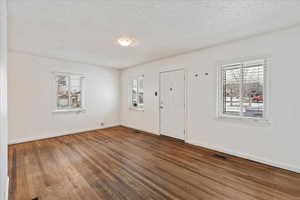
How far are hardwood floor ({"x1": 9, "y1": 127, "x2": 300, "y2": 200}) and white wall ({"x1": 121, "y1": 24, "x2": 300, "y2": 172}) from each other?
0.28 m

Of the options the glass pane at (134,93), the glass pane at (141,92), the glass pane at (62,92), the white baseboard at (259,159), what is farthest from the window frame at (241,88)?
the glass pane at (62,92)

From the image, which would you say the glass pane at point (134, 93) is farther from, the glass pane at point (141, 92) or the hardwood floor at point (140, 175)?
the hardwood floor at point (140, 175)

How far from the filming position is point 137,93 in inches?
221

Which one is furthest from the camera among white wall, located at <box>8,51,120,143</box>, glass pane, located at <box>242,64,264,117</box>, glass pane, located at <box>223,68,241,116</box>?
white wall, located at <box>8,51,120,143</box>

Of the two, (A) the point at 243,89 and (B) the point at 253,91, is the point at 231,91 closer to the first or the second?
(A) the point at 243,89

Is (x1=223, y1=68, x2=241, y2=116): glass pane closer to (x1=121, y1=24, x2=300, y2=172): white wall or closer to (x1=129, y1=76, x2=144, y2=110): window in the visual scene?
(x1=121, y1=24, x2=300, y2=172): white wall

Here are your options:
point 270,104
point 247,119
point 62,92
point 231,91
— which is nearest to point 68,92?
point 62,92

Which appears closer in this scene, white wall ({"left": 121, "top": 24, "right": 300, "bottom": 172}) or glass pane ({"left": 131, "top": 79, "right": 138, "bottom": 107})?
white wall ({"left": 121, "top": 24, "right": 300, "bottom": 172})

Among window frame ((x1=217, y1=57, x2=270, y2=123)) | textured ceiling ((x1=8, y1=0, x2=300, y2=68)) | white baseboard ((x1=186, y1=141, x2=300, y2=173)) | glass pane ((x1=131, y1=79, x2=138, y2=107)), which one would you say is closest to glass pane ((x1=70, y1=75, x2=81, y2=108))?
textured ceiling ((x1=8, y1=0, x2=300, y2=68))

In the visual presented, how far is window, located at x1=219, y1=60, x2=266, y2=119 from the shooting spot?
2818mm

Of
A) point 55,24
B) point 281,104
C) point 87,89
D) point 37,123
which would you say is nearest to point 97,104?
point 87,89

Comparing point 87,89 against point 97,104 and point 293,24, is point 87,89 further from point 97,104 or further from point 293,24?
point 293,24

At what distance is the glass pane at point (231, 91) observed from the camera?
3123 millimetres

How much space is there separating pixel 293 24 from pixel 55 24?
4.06 m
